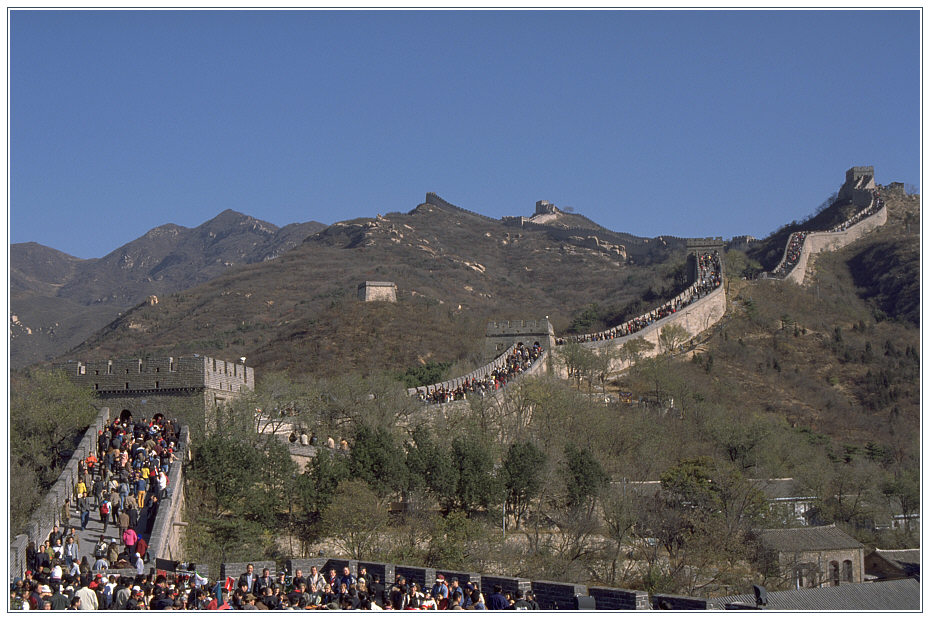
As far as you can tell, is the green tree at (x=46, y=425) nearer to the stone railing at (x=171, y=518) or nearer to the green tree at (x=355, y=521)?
the stone railing at (x=171, y=518)

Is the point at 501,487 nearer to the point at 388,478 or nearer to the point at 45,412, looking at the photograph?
the point at 388,478

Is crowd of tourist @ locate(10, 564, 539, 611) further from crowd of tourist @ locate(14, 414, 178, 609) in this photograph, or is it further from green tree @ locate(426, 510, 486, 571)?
green tree @ locate(426, 510, 486, 571)

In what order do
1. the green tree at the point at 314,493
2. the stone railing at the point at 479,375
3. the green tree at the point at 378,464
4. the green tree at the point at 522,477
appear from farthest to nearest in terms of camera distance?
the stone railing at the point at 479,375, the green tree at the point at 522,477, the green tree at the point at 378,464, the green tree at the point at 314,493

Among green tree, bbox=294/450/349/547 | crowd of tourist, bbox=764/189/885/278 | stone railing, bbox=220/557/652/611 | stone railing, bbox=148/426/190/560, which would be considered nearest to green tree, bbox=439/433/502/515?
green tree, bbox=294/450/349/547

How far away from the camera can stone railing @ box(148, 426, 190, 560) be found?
78.1 feet

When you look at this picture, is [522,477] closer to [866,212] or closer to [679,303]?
[679,303]

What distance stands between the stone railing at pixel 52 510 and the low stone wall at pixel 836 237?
2927 inches

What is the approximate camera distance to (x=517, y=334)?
6800 cm

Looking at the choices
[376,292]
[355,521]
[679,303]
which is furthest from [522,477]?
[376,292]

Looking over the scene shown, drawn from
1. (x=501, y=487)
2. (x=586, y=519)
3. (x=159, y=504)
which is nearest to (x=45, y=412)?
(x=159, y=504)

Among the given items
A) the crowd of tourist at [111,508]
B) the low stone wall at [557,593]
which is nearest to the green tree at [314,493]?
the crowd of tourist at [111,508]

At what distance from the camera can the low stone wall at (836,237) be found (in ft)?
327

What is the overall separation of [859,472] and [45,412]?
33557mm

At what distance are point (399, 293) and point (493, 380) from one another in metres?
50.0
